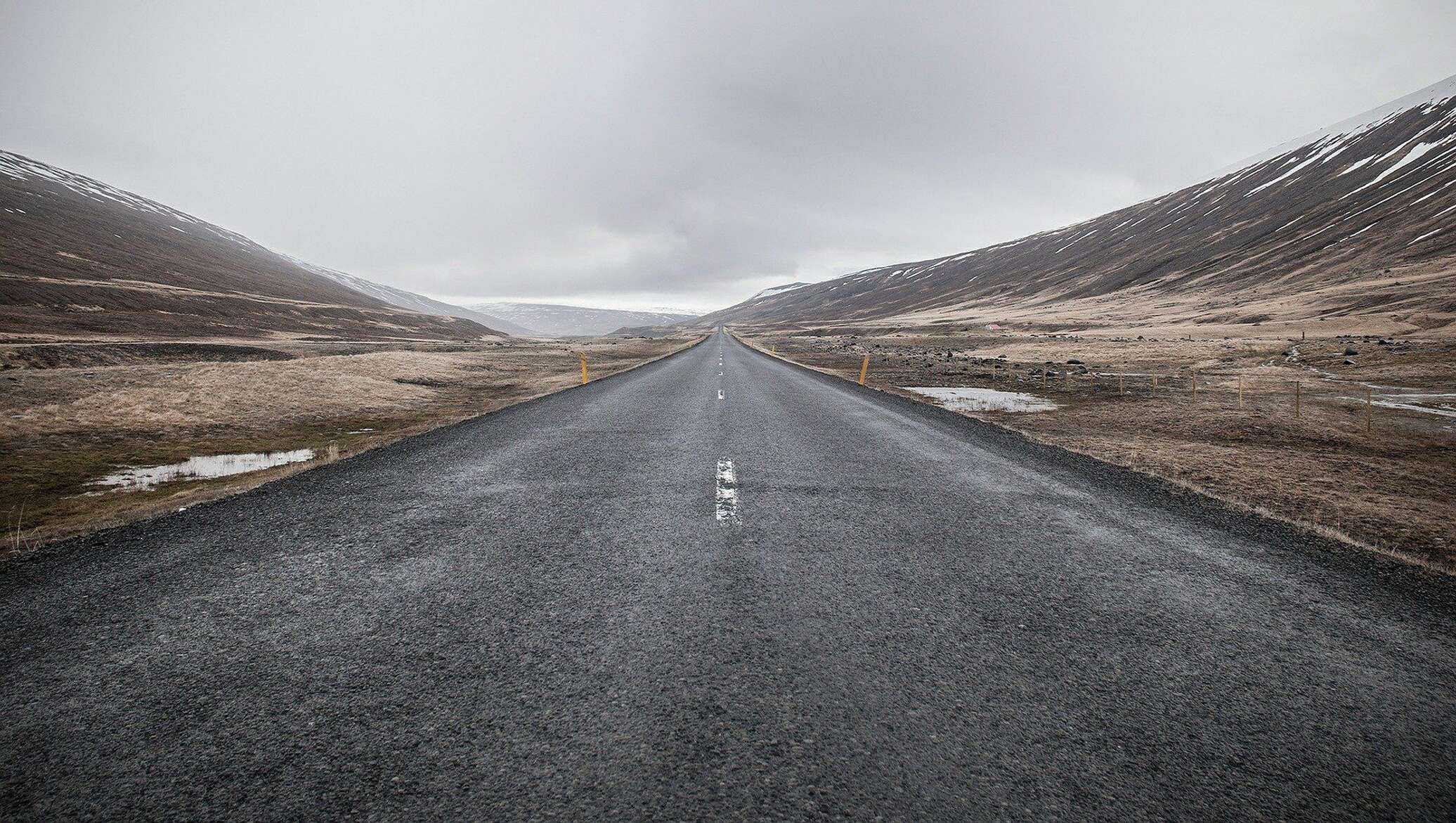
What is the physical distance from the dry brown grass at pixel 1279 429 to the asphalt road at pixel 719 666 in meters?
1.78

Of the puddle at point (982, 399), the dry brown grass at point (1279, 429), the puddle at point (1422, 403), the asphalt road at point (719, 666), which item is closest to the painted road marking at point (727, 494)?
the asphalt road at point (719, 666)

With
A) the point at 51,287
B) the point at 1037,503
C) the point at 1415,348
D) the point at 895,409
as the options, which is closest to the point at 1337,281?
the point at 1415,348

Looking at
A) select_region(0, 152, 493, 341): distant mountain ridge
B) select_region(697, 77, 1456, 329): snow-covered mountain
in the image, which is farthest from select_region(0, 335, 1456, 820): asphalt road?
select_region(0, 152, 493, 341): distant mountain ridge

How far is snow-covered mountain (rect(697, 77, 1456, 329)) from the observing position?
67750 mm

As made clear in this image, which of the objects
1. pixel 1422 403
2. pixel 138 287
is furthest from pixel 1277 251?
pixel 138 287

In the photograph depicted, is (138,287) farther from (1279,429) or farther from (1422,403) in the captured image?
(1422,403)

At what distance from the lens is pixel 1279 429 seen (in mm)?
14031

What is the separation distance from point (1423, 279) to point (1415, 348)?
45.7 meters

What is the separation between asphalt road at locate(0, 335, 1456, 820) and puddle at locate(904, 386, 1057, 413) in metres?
10.9

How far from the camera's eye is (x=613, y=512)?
21.9 feet

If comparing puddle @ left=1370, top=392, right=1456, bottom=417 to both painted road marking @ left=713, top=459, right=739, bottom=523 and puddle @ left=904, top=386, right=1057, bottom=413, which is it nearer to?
puddle @ left=904, top=386, right=1057, bottom=413

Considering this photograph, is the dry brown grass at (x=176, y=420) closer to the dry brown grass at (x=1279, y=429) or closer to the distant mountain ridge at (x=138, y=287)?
the dry brown grass at (x=1279, y=429)

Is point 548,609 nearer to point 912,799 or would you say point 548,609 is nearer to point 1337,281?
point 912,799

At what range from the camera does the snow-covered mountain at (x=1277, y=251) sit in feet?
222
